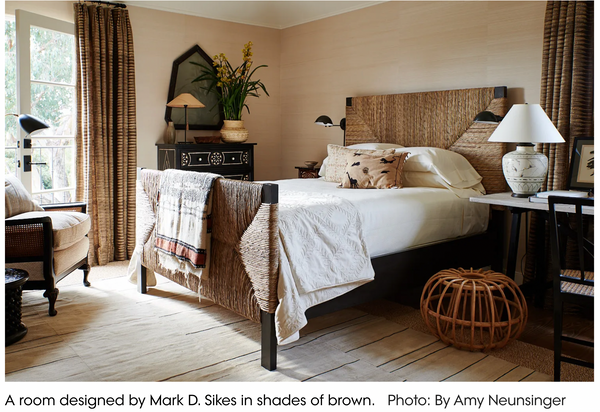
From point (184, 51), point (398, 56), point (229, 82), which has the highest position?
point (184, 51)

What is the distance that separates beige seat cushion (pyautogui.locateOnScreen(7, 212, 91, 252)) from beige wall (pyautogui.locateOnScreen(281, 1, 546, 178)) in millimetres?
2392

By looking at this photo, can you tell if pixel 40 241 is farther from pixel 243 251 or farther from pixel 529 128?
pixel 529 128

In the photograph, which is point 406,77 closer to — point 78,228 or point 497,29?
point 497,29

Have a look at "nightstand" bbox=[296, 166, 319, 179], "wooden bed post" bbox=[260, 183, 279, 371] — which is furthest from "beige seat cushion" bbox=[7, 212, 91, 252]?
"nightstand" bbox=[296, 166, 319, 179]

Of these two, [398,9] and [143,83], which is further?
[143,83]

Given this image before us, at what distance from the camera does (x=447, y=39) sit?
3896mm

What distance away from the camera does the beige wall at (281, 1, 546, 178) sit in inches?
138

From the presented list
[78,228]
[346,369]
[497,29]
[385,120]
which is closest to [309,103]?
[385,120]

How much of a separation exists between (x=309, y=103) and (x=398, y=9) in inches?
50.5

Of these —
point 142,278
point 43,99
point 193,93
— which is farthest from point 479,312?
point 43,99

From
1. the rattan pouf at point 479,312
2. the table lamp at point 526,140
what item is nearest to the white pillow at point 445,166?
the table lamp at point 526,140

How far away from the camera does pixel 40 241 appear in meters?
3.00

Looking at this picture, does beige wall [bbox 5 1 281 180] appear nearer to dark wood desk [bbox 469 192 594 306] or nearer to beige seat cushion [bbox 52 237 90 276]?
beige seat cushion [bbox 52 237 90 276]

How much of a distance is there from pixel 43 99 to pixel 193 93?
4.29ft
